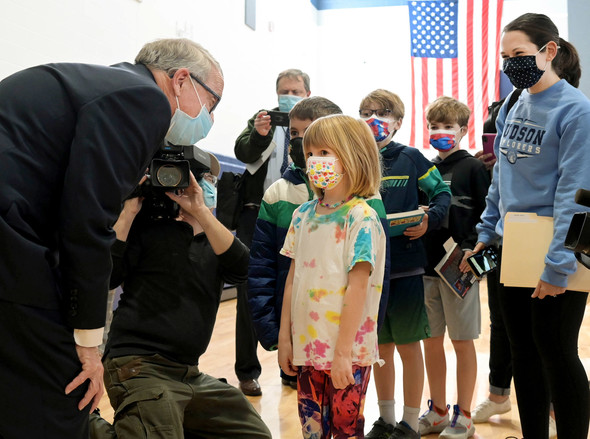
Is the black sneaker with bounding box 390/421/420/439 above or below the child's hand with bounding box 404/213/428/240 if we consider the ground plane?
below

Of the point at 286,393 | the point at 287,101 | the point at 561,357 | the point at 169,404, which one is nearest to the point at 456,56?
the point at 287,101

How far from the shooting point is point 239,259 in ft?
7.38

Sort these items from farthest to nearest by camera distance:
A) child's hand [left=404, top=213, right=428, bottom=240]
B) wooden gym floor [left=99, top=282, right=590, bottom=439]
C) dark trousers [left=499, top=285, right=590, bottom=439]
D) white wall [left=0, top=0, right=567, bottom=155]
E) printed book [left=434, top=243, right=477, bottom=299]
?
white wall [left=0, top=0, right=567, bottom=155], wooden gym floor [left=99, top=282, right=590, bottom=439], printed book [left=434, top=243, right=477, bottom=299], child's hand [left=404, top=213, right=428, bottom=240], dark trousers [left=499, top=285, right=590, bottom=439]

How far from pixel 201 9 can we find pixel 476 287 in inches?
213

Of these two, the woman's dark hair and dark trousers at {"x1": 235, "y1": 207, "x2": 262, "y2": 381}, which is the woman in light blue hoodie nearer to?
the woman's dark hair

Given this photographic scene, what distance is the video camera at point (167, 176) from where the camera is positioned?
6.51 ft

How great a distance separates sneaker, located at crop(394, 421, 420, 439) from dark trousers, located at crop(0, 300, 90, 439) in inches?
63.9

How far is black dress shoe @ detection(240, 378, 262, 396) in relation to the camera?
3613mm

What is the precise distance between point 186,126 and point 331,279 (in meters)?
0.69

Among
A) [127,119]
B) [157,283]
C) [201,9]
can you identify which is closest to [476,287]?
[157,283]

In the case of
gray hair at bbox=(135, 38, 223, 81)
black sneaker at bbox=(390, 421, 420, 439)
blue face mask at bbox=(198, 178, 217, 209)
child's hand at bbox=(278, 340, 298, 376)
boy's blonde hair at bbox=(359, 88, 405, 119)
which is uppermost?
gray hair at bbox=(135, 38, 223, 81)

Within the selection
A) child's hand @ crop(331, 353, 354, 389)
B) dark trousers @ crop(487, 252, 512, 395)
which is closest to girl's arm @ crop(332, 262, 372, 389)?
child's hand @ crop(331, 353, 354, 389)

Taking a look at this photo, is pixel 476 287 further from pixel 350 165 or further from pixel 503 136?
pixel 350 165

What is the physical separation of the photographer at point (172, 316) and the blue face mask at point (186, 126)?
98mm
